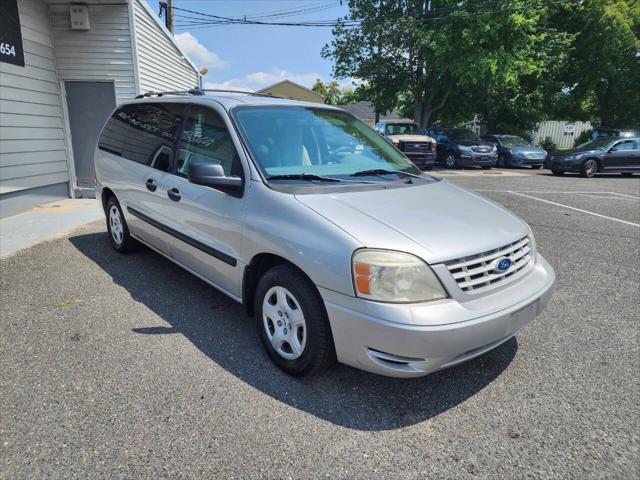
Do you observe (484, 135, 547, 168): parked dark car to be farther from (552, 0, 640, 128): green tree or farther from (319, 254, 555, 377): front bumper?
(319, 254, 555, 377): front bumper

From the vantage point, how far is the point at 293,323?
2768 millimetres

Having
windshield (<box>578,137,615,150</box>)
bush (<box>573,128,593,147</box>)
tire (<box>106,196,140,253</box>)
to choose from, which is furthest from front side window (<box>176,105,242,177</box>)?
bush (<box>573,128,593,147</box>)

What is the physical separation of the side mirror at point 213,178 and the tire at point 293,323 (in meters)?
0.66

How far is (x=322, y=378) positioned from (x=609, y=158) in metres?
16.6

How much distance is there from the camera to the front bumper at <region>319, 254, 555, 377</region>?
2268 mm

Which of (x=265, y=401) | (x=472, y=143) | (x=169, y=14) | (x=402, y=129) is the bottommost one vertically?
(x=265, y=401)

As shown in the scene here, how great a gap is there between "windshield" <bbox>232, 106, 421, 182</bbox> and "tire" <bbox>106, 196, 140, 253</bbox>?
2.52 metres

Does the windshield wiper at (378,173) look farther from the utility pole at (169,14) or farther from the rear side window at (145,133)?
the utility pole at (169,14)

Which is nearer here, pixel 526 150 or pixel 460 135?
pixel 526 150

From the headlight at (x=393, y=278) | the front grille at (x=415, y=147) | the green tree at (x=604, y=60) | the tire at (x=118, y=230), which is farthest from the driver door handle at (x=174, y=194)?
the green tree at (x=604, y=60)

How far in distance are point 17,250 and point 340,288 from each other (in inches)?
199

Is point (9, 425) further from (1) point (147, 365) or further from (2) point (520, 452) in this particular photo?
(2) point (520, 452)

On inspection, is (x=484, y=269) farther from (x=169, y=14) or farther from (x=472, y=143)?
(x=169, y=14)

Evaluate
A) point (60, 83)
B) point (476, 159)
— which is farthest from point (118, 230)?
point (476, 159)
